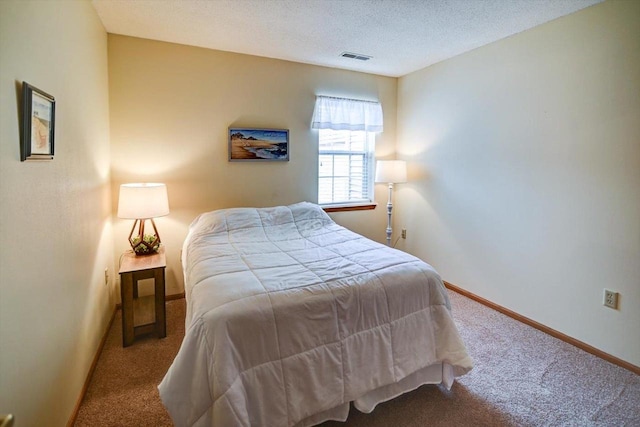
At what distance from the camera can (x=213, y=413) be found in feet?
4.39

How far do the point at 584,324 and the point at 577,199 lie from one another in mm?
922

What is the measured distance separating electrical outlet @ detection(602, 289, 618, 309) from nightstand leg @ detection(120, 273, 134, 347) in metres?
3.33

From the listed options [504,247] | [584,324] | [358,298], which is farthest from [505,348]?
[358,298]

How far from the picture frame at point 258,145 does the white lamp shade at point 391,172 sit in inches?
42.1

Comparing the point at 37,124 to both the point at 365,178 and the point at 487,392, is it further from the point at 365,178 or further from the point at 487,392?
the point at 365,178

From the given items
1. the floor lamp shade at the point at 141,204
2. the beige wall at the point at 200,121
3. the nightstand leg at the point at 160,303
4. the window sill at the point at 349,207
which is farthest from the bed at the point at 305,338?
the window sill at the point at 349,207

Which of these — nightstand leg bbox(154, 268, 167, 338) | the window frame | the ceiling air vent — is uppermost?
the ceiling air vent

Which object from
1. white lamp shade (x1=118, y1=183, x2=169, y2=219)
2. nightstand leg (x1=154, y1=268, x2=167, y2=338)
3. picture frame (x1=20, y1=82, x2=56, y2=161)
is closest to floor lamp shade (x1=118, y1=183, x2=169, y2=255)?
white lamp shade (x1=118, y1=183, x2=169, y2=219)

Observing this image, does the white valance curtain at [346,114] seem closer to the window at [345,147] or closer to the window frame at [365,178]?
the window at [345,147]

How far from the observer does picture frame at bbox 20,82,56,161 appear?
1.24 meters

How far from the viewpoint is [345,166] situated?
4.04 meters

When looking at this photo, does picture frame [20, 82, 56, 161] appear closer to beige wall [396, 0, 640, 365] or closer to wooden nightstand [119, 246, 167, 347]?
wooden nightstand [119, 246, 167, 347]

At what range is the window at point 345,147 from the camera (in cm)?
375

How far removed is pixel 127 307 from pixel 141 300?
0.37 meters
